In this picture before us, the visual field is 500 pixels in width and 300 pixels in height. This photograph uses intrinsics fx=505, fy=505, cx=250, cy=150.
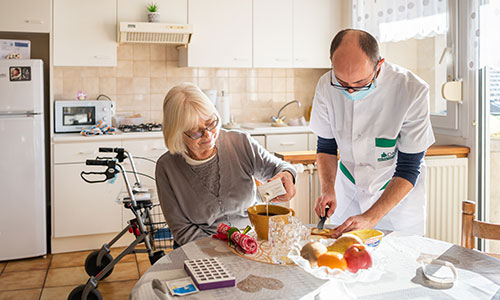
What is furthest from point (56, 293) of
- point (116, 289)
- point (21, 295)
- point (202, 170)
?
point (202, 170)

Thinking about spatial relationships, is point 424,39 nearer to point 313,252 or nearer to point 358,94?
point 358,94

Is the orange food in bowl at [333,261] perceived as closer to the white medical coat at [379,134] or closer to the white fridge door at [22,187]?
the white medical coat at [379,134]

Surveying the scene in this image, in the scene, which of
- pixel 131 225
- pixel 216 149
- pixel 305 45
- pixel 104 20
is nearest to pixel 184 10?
pixel 104 20

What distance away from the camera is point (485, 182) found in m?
3.11

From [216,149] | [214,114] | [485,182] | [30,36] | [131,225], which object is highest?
[30,36]

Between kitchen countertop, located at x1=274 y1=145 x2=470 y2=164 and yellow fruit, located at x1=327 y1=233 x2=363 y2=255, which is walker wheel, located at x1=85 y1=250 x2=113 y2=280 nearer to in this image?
kitchen countertop, located at x1=274 y1=145 x2=470 y2=164

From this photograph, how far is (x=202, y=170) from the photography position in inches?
76.1

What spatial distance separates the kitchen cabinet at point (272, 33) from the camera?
441 cm

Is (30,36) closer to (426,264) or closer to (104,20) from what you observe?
(104,20)

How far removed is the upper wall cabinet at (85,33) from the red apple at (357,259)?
3.27 meters

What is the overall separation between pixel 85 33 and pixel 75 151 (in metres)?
0.93

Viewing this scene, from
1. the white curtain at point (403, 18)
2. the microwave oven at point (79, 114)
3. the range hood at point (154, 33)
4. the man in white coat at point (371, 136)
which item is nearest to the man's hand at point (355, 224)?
the man in white coat at point (371, 136)

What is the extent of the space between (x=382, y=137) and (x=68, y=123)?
280cm

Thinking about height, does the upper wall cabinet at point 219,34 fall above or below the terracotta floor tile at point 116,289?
above
